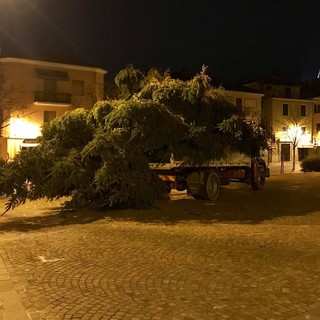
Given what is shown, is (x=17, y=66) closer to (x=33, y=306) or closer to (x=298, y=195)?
(x=298, y=195)

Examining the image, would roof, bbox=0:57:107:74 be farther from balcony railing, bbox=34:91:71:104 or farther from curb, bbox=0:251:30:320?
curb, bbox=0:251:30:320

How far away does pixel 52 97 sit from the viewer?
122ft

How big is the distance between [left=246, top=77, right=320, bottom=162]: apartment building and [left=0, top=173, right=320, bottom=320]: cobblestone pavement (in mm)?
42893

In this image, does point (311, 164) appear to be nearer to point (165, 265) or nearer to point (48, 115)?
point (48, 115)

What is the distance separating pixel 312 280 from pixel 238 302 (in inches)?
55.1

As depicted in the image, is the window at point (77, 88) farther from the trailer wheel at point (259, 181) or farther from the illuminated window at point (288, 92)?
the illuminated window at point (288, 92)

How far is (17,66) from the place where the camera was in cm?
3509

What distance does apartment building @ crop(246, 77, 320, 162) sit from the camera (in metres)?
53.5

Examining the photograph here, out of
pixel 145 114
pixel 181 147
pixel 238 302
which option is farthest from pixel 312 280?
pixel 181 147

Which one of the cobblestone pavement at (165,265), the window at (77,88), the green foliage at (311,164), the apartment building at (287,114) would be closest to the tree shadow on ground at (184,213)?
the cobblestone pavement at (165,265)

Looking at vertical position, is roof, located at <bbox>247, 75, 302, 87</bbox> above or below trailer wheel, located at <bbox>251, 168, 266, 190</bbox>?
above

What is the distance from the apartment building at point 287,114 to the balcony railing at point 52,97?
24.6 m

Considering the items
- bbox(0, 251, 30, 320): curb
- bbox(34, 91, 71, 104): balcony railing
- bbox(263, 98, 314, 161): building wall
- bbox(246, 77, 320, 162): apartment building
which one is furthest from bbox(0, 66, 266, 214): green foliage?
bbox(263, 98, 314, 161): building wall

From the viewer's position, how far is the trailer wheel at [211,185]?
15.4m
